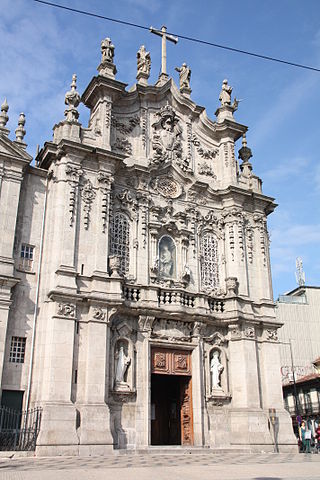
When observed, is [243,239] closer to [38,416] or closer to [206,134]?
[206,134]

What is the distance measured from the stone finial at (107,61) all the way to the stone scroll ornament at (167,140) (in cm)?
332

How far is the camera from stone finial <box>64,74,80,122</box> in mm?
24047

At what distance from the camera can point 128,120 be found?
2631 centimetres

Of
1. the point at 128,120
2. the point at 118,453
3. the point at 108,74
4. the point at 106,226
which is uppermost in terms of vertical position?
the point at 108,74

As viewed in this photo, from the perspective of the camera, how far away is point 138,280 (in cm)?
2328

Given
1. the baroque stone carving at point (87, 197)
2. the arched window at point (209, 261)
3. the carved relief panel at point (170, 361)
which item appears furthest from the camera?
the arched window at point (209, 261)

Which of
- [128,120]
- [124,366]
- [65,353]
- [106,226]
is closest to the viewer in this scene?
[65,353]

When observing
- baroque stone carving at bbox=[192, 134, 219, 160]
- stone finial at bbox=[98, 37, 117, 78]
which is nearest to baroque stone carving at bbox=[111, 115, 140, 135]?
stone finial at bbox=[98, 37, 117, 78]

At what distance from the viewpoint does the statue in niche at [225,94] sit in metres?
29.5

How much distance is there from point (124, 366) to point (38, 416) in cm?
419

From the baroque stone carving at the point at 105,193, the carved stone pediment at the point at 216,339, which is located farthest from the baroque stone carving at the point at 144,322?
the baroque stone carving at the point at 105,193

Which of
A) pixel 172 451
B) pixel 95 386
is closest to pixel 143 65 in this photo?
pixel 95 386

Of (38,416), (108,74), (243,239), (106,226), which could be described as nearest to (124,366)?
(38,416)

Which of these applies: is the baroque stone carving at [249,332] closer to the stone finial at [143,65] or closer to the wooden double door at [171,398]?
the wooden double door at [171,398]
